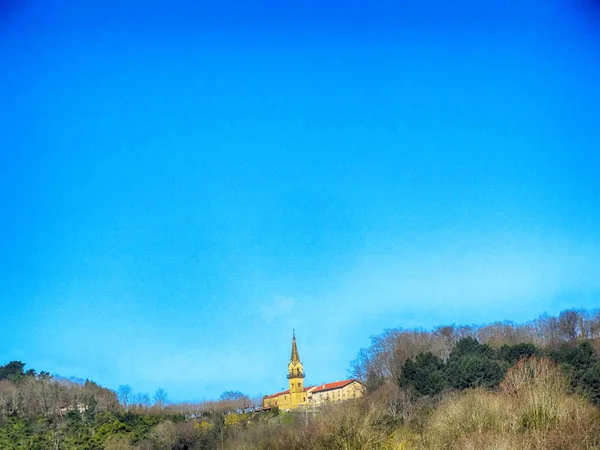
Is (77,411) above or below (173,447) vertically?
above

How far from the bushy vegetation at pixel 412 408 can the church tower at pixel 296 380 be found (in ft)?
27.4

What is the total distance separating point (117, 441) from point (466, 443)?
3542 centimetres

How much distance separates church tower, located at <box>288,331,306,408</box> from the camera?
98812 mm

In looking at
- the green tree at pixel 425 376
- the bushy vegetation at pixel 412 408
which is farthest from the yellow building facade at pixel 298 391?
the green tree at pixel 425 376

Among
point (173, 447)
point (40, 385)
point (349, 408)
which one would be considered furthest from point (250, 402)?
point (349, 408)

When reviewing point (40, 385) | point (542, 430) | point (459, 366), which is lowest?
point (542, 430)

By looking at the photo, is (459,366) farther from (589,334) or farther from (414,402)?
(589,334)

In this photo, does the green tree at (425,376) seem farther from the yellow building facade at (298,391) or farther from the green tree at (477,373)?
the yellow building facade at (298,391)

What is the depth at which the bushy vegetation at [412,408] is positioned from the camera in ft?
77.6

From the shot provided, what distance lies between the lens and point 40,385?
6700cm

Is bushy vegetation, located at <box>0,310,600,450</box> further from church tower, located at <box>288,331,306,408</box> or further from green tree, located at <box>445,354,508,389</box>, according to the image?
church tower, located at <box>288,331,306,408</box>

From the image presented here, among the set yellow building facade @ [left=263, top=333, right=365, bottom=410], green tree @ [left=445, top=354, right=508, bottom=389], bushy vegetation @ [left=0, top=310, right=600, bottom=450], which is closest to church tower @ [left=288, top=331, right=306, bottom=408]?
yellow building facade @ [left=263, top=333, right=365, bottom=410]

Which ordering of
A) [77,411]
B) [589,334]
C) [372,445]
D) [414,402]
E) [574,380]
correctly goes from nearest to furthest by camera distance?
[372,445] → [574,380] → [414,402] → [77,411] → [589,334]

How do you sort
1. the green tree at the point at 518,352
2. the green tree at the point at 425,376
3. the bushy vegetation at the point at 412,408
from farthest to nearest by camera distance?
the green tree at the point at 518,352 < the green tree at the point at 425,376 < the bushy vegetation at the point at 412,408
